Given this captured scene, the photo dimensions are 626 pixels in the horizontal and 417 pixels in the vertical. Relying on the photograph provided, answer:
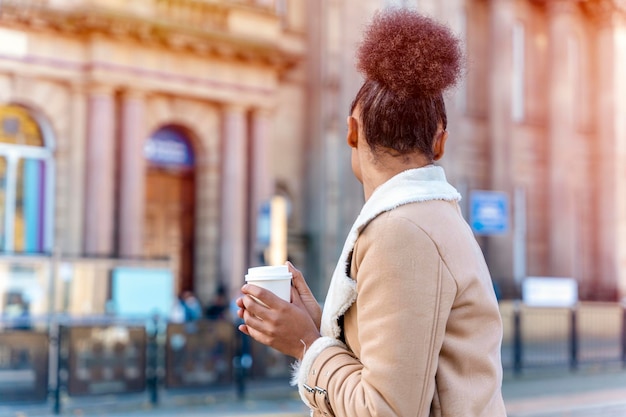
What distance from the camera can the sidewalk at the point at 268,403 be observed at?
1365 centimetres

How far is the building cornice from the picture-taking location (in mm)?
22672

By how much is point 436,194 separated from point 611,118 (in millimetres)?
35590

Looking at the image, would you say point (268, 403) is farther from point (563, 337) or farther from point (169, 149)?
point (169, 149)

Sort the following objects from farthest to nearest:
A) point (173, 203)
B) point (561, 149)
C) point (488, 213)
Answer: point (561, 149) → point (173, 203) → point (488, 213)

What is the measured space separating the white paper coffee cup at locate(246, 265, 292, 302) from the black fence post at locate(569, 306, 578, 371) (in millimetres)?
19360

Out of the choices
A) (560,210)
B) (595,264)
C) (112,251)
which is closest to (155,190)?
(112,251)

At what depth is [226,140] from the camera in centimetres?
2630

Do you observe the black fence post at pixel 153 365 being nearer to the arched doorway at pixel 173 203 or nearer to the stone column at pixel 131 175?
the stone column at pixel 131 175

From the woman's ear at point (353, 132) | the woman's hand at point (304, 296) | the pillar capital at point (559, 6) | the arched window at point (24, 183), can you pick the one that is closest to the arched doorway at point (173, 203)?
the arched window at point (24, 183)

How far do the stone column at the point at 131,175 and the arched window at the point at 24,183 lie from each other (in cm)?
173

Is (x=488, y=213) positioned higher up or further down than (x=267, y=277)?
higher up

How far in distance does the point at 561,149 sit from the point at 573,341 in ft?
47.9

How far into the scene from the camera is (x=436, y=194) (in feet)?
7.68

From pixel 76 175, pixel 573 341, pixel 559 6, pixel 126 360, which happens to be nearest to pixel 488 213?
pixel 573 341
